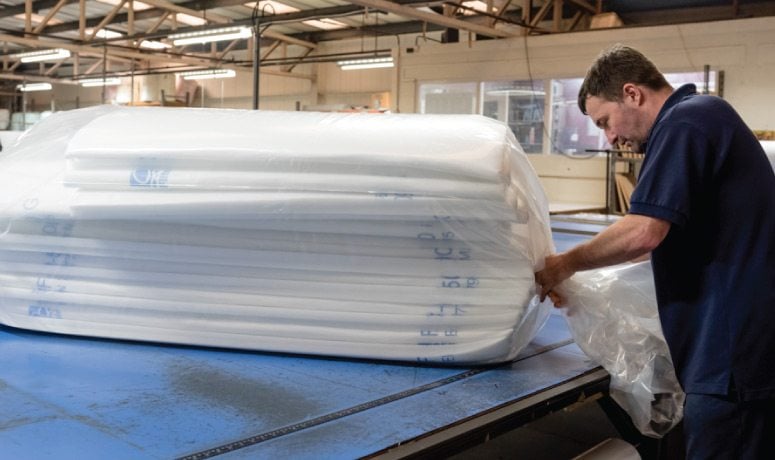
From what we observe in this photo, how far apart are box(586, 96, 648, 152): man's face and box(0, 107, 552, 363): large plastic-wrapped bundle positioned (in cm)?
25

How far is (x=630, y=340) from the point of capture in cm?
202

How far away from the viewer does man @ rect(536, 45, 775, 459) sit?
5.22 feet

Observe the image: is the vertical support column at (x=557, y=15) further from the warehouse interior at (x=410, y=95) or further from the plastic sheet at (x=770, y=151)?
the plastic sheet at (x=770, y=151)

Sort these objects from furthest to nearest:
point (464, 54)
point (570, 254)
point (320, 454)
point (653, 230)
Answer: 1. point (464, 54)
2. point (570, 254)
3. point (653, 230)
4. point (320, 454)

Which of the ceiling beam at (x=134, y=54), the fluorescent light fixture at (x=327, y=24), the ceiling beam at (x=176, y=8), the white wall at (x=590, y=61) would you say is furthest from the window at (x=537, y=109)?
the ceiling beam at (x=134, y=54)

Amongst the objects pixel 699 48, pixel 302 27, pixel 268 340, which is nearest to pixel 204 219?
pixel 268 340

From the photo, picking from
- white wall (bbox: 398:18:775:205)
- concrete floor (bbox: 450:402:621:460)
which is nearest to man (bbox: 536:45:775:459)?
concrete floor (bbox: 450:402:621:460)

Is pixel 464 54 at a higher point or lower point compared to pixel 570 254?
higher

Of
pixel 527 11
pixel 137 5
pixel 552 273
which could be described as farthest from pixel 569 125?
pixel 552 273

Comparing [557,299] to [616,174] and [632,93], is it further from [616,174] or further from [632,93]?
[616,174]

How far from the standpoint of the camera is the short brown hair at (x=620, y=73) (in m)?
1.75

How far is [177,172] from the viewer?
78.0 inches

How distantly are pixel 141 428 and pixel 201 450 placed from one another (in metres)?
0.19

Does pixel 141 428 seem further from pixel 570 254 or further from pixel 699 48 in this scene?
pixel 699 48
